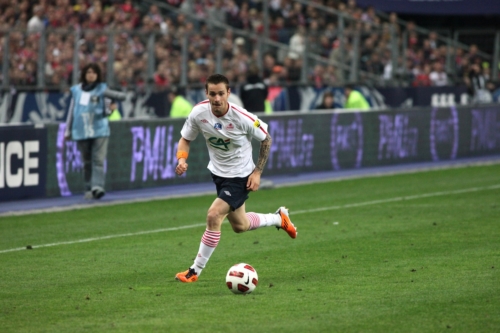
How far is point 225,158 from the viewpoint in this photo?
8922mm

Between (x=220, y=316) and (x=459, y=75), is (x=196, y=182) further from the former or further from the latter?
(x=459, y=75)

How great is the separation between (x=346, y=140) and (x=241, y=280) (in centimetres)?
1258

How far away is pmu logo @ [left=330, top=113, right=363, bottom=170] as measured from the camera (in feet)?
65.7

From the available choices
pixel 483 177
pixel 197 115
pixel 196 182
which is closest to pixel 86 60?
pixel 196 182

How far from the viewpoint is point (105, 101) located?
14.9 meters

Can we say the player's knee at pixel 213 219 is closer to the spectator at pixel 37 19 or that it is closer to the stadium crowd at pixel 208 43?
the stadium crowd at pixel 208 43

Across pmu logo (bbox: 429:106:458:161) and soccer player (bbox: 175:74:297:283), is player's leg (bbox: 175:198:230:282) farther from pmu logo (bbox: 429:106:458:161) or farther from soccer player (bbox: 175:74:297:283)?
pmu logo (bbox: 429:106:458:161)

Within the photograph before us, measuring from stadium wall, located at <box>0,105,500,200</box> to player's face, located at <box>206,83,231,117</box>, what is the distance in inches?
263

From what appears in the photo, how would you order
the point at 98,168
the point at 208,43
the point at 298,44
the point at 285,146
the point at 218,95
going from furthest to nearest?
the point at 298,44, the point at 208,43, the point at 285,146, the point at 98,168, the point at 218,95

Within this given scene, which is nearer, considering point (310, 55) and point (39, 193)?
point (39, 193)

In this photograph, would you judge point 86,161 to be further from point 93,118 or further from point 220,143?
point 220,143

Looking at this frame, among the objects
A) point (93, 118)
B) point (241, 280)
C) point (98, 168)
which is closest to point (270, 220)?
point (241, 280)

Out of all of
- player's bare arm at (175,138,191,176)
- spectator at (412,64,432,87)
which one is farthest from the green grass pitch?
spectator at (412,64,432,87)

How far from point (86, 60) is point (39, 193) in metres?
6.85
